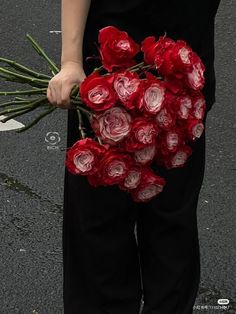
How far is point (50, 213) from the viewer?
378cm

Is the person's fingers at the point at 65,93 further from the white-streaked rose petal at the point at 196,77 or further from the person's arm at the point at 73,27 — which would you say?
the white-streaked rose petal at the point at 196,77

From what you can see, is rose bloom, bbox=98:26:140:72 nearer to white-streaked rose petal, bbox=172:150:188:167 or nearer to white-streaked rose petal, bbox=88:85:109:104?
white-streaked rose petal, bbox=88:85:109:104

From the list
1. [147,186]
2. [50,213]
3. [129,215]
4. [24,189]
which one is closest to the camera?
[147,186]

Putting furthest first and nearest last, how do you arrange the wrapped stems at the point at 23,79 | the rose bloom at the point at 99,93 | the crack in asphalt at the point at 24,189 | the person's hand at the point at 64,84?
the crack in asphalt at the point at 24,189
the wrapped stems at the point at 23,79
the person's hand at the point at 64,84
the rose bloom at the point at 99,93

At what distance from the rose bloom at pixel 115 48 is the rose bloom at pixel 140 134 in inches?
6.2

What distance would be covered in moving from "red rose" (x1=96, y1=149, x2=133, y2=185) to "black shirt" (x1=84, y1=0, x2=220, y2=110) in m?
0.35

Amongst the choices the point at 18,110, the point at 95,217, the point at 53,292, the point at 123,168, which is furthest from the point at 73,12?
the point at 53,292

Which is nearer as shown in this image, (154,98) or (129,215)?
(154,98)

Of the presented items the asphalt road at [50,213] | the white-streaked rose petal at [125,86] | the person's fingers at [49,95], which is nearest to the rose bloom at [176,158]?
the white-streaked rose petal at [125,86]

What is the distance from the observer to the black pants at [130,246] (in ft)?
8.09

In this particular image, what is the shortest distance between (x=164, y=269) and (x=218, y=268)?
84 centimetres

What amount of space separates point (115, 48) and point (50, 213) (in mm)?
1759

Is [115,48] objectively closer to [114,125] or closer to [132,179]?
Answer: [114,125]

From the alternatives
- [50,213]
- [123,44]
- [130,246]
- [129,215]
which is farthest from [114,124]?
[50,213]
